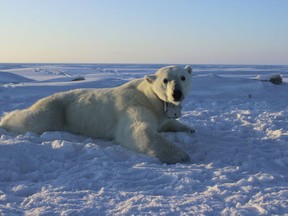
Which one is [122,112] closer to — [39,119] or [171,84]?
[171,84]

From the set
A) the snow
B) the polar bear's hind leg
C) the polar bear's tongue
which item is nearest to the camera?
the snow

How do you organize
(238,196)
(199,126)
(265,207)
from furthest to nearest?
(199,126) → (238,196) → (265,207)

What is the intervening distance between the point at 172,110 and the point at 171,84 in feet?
1.07

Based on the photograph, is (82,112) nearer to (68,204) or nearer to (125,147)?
(125,147)

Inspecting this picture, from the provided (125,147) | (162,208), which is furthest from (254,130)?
(162,208)

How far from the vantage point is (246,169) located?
8.79 feet

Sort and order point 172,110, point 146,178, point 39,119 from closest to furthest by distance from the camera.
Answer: point 146,178
point 172,110
point 39,119

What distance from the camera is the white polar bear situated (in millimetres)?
3531

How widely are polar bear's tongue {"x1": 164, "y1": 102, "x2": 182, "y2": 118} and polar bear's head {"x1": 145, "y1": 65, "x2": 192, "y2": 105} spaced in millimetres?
88

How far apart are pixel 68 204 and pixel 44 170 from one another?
736mm

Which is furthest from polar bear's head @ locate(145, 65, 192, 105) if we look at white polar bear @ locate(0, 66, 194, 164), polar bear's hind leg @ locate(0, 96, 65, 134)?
polar bear's hind leg @ locate(0, 96, 65, 134)

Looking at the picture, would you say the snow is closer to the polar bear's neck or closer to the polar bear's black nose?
the polar bear's neck

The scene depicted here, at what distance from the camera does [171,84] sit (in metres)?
3.57

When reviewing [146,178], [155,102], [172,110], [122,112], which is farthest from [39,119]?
[146,178]
